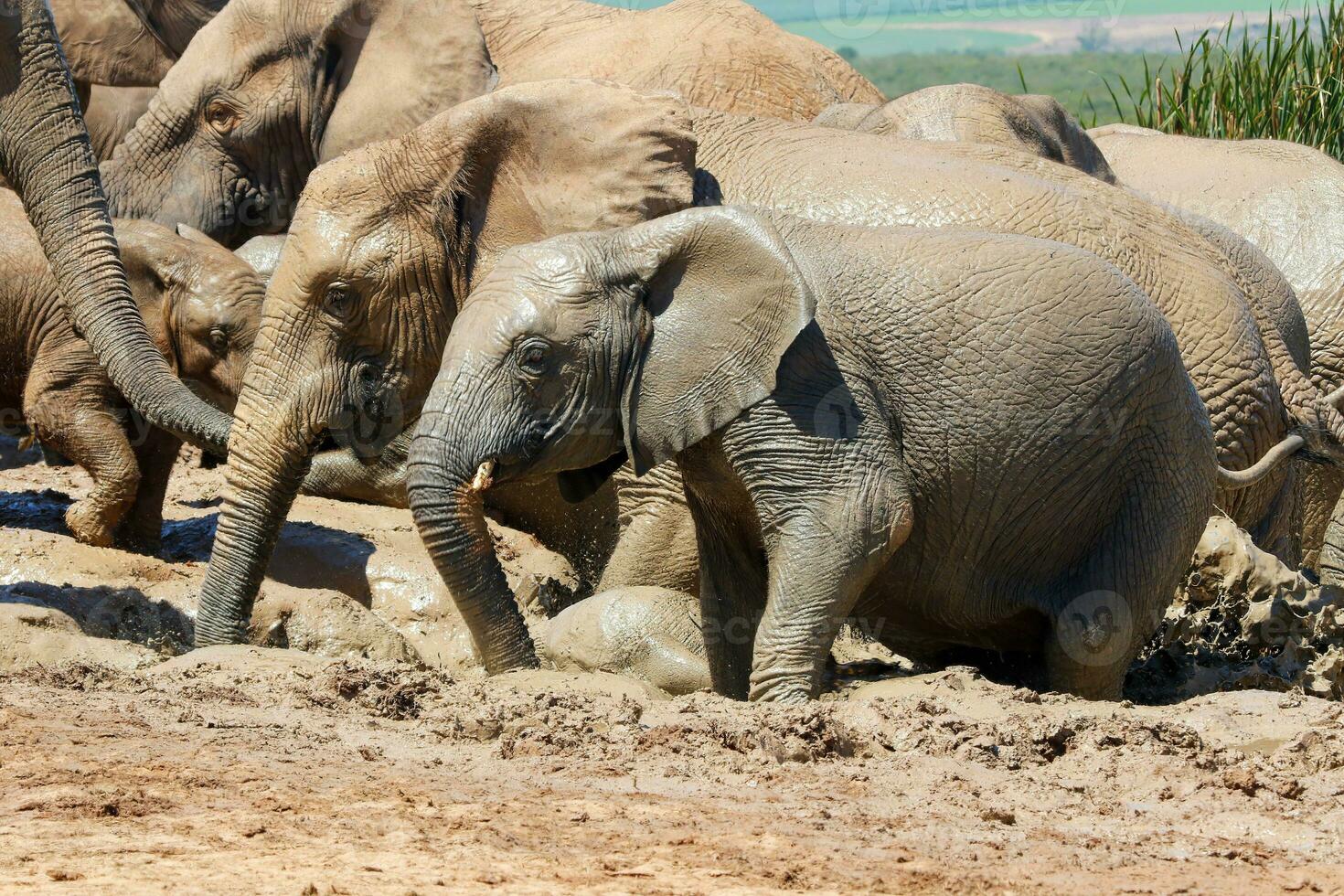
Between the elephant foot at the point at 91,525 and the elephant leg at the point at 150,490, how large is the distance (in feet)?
0.53

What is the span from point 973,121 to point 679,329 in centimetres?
350

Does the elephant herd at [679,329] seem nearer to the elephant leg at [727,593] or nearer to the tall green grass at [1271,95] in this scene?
the elephant leg at [727,593]

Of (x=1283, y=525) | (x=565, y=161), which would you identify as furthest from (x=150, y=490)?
(x=1283, y=525)

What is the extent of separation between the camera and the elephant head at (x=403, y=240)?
712 centimetres

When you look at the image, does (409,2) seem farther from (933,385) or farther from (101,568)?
(933,385)

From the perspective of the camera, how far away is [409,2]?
878 cm

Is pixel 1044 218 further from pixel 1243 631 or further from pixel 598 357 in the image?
pixel 598 357

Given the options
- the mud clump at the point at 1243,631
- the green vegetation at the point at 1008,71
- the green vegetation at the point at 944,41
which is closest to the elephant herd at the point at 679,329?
the mud clump at the point at 1243,631

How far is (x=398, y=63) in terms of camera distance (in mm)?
8734

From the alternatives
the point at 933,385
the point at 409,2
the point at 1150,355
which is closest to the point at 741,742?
the point at 933,385

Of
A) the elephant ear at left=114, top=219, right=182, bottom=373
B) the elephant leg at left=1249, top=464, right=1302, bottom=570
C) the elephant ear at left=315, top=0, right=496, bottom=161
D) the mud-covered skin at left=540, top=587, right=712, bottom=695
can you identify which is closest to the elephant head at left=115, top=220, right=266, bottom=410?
the elephant ear at left=114, top=219, right=182, bottom=373

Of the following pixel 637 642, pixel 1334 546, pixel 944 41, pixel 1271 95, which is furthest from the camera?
pixel 944 41

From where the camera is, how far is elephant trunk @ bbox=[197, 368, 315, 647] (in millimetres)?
7359

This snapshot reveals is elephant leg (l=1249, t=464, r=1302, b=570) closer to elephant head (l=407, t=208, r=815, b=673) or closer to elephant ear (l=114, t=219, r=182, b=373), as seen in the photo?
elephant head (l=407, t=208, r=815, b=673)
